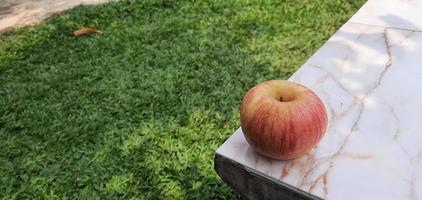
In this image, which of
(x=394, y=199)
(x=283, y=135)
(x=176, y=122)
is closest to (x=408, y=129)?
(x=394, y=199)

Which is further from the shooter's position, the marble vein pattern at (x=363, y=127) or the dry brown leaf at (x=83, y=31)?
the dry brown leaf at (x=83, y=31)

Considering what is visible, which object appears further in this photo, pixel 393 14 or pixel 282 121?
pixel 393 14

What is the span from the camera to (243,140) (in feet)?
6.31

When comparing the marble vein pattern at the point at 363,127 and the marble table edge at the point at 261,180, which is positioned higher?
the marble vein pattern at the point at 363,127

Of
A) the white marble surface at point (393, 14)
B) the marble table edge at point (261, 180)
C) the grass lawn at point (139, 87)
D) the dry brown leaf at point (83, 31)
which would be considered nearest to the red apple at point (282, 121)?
the marble table edge at point (261, 180)

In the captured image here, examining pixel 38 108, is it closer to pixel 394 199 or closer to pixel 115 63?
pixel 115 63

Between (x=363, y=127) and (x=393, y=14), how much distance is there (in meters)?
1.26

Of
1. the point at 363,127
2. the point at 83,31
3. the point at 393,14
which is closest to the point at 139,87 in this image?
the point at 83,31

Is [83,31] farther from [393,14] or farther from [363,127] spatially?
[363,127]

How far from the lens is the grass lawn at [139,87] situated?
291 centimetres

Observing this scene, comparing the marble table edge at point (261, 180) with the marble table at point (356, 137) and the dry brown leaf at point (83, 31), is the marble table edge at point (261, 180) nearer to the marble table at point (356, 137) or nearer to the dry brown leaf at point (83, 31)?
the marble table at point (356, 137)

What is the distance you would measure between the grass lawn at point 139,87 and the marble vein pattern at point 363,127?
0.97 meters

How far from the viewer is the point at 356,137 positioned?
1.89m

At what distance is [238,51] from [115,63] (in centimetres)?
116
